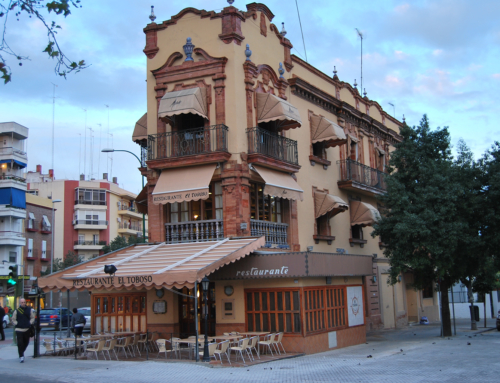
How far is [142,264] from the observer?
56.7ft

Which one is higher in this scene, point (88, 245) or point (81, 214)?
point (81, 214)

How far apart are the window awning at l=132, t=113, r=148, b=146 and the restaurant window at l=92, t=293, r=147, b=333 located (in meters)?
6.23

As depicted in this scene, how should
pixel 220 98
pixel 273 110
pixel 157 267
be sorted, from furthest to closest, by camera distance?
pixel 273 110, pixel 220 98, pixel 157 267

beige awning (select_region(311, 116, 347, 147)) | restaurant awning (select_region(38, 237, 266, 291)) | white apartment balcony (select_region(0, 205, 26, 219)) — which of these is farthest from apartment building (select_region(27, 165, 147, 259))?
restaurant awning (select_region(38, 237, 266, 291))

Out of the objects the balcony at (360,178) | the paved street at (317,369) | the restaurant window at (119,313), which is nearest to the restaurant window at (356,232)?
the balcony at (360,178)

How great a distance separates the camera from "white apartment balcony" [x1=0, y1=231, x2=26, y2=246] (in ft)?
152

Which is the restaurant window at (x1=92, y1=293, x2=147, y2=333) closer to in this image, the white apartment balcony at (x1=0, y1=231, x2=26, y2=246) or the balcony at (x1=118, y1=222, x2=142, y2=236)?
the white apartment balcony at (x1=0, y1=231, x2=26, y2=246)

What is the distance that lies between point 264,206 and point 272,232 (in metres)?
1.00

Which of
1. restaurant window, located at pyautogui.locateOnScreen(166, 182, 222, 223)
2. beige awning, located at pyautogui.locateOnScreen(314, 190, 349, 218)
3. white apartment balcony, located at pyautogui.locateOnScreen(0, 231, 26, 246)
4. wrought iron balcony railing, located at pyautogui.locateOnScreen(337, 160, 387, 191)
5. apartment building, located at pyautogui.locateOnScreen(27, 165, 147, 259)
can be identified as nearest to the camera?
restaurant window, located at pyautogui.locateOnScreen(166, 182, 222, 223)

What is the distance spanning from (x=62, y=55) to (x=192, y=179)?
1118 cm

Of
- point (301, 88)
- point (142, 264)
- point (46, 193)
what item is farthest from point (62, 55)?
point (46, 193)

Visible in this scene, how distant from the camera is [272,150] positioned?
68.0 feet

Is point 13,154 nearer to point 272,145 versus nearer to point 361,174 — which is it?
point 361,174

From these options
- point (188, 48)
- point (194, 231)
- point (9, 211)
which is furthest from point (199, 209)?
point (9, 211)
